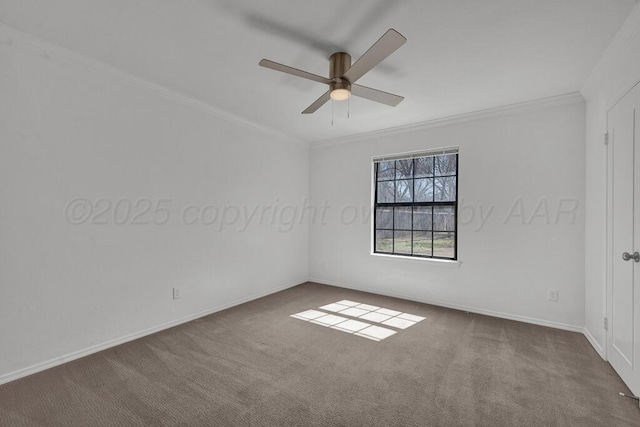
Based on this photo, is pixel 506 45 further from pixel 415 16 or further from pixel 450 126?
pixel 450 126

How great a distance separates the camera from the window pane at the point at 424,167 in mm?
4156

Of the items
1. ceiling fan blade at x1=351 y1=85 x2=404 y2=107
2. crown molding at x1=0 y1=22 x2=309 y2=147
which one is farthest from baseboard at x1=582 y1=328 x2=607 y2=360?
crown molding at x1=0 y1=22 x2=309 y2=147

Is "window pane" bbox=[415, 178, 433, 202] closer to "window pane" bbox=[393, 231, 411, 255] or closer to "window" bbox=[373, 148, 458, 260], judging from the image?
"window" bbox=[373, 148, 458, 260]

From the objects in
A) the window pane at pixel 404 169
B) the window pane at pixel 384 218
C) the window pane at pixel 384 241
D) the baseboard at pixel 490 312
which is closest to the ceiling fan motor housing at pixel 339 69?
the window pane at pixel 404 169

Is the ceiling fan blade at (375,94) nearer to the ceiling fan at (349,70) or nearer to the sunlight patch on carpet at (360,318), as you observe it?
the ceiling fan at (349,70)

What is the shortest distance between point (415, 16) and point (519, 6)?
24.4 inches

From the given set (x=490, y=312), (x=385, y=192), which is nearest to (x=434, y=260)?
(x=490, y=312)

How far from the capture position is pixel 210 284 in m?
3.56

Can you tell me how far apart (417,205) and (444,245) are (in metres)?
0.67

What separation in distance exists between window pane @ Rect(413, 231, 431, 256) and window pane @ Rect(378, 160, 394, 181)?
0.96 metres

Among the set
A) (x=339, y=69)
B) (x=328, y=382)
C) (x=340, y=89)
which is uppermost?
(x=339, y=69)

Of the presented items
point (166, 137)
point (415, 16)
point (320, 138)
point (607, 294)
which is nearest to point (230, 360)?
point (166, 137)

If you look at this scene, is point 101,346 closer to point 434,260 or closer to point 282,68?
point 282,68

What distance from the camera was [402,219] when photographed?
4.39 m
